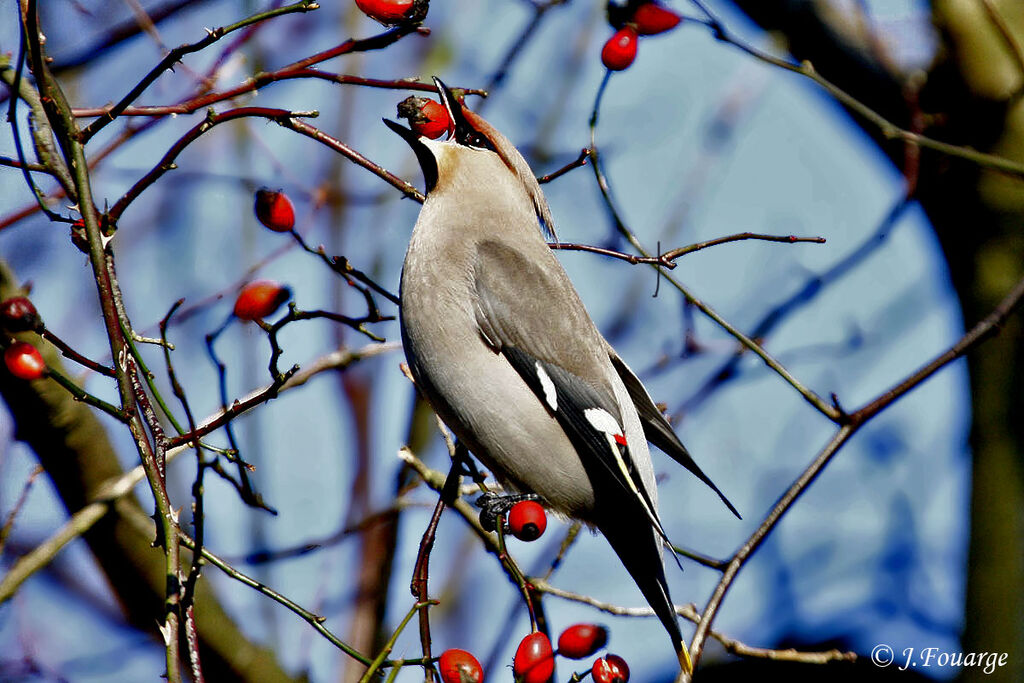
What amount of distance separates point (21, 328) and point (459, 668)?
1.05m

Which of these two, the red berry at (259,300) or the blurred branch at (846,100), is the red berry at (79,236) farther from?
the blurred branch at (846,100)

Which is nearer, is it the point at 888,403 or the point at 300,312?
the point at 300,312

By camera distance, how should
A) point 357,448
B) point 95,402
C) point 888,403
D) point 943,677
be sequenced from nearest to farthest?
point 95,402 → point 888,403 → point 943,677 → point 357,448

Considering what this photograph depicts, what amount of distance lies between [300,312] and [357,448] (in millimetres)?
3055

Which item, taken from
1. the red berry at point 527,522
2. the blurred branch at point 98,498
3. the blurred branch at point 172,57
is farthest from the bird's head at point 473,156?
the blurred branch at point 172,57

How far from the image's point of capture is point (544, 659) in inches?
89.3

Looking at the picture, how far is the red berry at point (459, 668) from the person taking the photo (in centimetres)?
217

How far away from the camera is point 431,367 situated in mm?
3006

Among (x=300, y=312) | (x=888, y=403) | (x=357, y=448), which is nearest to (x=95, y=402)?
(x=300, y=312)

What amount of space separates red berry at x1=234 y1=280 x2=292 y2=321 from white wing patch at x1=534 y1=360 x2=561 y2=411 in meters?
1.03

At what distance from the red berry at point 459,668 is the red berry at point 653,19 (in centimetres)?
160

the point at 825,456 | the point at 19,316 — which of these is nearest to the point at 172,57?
the point at 19,316

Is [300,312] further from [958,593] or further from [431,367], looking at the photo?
[958,593]

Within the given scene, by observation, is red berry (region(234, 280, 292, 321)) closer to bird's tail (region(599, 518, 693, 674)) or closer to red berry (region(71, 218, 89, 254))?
red berry (region(71, 218, 89, 254))
